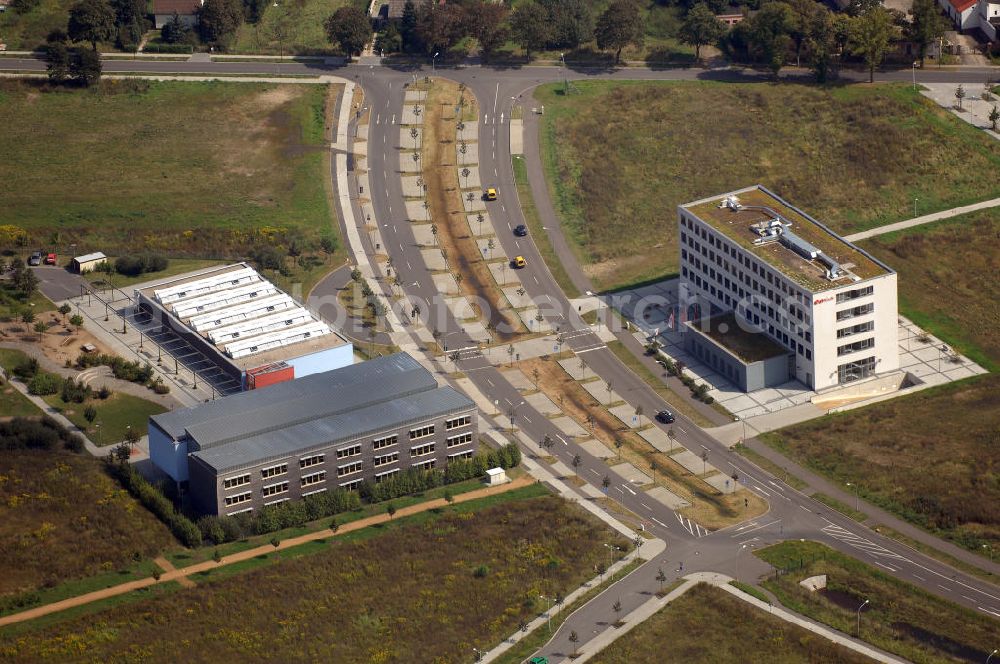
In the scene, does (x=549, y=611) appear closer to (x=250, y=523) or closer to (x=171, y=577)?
(x=250, y=523)

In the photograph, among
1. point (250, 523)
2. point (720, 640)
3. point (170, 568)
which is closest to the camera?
point (720, 640)

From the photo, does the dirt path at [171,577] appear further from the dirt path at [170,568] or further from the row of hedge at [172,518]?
the row of hedge at [172,518]

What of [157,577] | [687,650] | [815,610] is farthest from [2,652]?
[815,610]

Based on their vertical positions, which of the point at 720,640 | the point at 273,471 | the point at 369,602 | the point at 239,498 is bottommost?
the point at 720,640

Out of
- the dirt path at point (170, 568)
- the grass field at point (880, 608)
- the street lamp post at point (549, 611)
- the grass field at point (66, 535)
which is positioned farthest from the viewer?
the grass field at point (66, 535)

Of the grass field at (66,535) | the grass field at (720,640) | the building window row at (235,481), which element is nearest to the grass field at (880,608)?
the grass field at (720,640)

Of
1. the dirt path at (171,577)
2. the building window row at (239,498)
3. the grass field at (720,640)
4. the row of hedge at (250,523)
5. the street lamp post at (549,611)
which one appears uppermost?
the building window row at (239,498)

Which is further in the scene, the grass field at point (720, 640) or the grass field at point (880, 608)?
the grass field at point (720, 640)

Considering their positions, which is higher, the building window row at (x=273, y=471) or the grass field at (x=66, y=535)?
the building window row at (x=273, y=471)

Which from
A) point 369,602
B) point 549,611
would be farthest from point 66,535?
point 549,611
